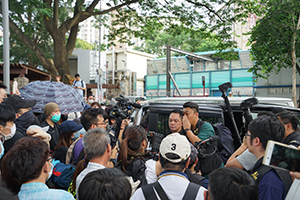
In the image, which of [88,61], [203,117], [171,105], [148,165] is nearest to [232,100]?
[203,117]

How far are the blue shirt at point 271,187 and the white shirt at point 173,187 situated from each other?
→ 444 millimetres

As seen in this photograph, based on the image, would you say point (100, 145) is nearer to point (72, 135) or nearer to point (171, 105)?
point (72, 135)

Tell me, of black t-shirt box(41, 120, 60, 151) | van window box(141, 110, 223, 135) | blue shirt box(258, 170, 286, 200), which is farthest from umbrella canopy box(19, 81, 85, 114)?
blue shirt box(258, 170, 286, 200)

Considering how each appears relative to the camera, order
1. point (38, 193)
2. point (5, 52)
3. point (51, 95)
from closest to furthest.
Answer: point (38, 193), point (51, 95), point (5, 52)

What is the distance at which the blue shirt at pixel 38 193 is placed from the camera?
5.85ft

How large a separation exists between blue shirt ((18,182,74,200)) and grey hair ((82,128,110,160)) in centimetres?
71

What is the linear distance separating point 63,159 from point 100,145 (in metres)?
1.43

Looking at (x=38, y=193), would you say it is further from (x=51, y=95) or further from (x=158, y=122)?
(x=51, y=95)

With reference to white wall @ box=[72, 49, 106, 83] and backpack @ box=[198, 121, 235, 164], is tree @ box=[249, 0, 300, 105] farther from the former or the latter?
white wall @ box=[72, 49, 106, 83]

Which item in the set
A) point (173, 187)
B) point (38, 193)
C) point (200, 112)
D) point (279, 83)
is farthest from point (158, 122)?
point (279, 83)

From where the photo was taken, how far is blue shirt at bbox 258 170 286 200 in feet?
6.34

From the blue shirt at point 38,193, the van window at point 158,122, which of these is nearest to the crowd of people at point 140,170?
the blue shirt at point 38,193

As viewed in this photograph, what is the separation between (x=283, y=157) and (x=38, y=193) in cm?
160

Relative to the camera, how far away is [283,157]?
1.48m
